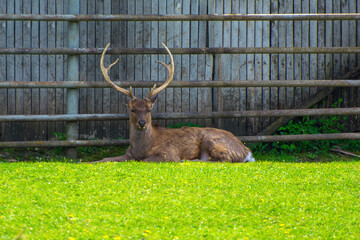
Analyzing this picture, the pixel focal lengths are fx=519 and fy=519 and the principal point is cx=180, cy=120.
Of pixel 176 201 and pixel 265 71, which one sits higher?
pixel 265 71

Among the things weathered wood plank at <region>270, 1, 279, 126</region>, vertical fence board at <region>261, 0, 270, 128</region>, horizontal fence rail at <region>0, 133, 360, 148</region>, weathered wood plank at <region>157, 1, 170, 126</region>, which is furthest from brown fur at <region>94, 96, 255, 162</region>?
A: weathered wood plank at <region>270, 1, 279, 126</region>

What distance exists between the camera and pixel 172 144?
330 inches

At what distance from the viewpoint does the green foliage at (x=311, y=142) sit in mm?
9164

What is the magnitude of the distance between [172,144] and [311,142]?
2627 millimetres

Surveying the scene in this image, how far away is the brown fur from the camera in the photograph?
321 inches

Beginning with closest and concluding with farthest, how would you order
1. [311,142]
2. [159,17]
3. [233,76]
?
1. [159,17]
2. [311,142]
3. [233,76]

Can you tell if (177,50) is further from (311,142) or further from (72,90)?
(311,142)

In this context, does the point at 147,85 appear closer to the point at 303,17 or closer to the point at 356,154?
the point at 303,17

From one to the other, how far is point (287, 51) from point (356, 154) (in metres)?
2.18

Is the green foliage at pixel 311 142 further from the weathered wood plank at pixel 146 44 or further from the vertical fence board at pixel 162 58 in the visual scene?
the weathered wood plank at pixel 146 44

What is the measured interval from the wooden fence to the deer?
795 millimetres

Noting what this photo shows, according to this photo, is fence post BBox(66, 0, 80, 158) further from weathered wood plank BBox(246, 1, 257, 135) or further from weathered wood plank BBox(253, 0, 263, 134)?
weathered wood plank BBox(253, 0, 263, 134)

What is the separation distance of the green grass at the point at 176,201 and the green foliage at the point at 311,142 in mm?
1712

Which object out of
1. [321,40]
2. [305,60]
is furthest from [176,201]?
[321,40]
